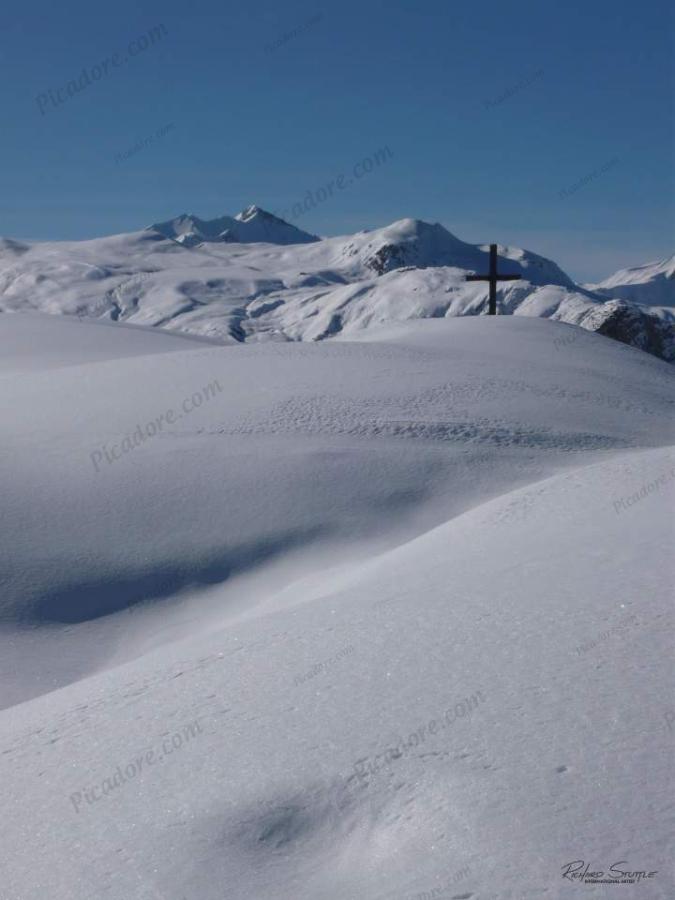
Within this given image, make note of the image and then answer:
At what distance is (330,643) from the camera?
4.89 m

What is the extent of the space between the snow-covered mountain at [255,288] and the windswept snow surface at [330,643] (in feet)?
222

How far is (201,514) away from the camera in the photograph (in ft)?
28.3

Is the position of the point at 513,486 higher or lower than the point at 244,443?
lower

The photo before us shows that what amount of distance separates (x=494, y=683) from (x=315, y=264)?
148 m

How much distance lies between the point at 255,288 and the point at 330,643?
383 feet

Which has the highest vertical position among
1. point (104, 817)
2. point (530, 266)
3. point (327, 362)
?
point (530, 266)

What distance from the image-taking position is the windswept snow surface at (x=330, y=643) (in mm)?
3135

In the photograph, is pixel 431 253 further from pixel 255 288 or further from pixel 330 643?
pixel 330 643

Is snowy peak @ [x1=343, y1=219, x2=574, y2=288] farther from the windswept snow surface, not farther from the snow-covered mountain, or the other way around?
the windswept snow surface

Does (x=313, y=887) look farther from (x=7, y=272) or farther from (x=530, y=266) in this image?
(x=530, y=266)

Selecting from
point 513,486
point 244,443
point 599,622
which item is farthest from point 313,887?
point 244,443
